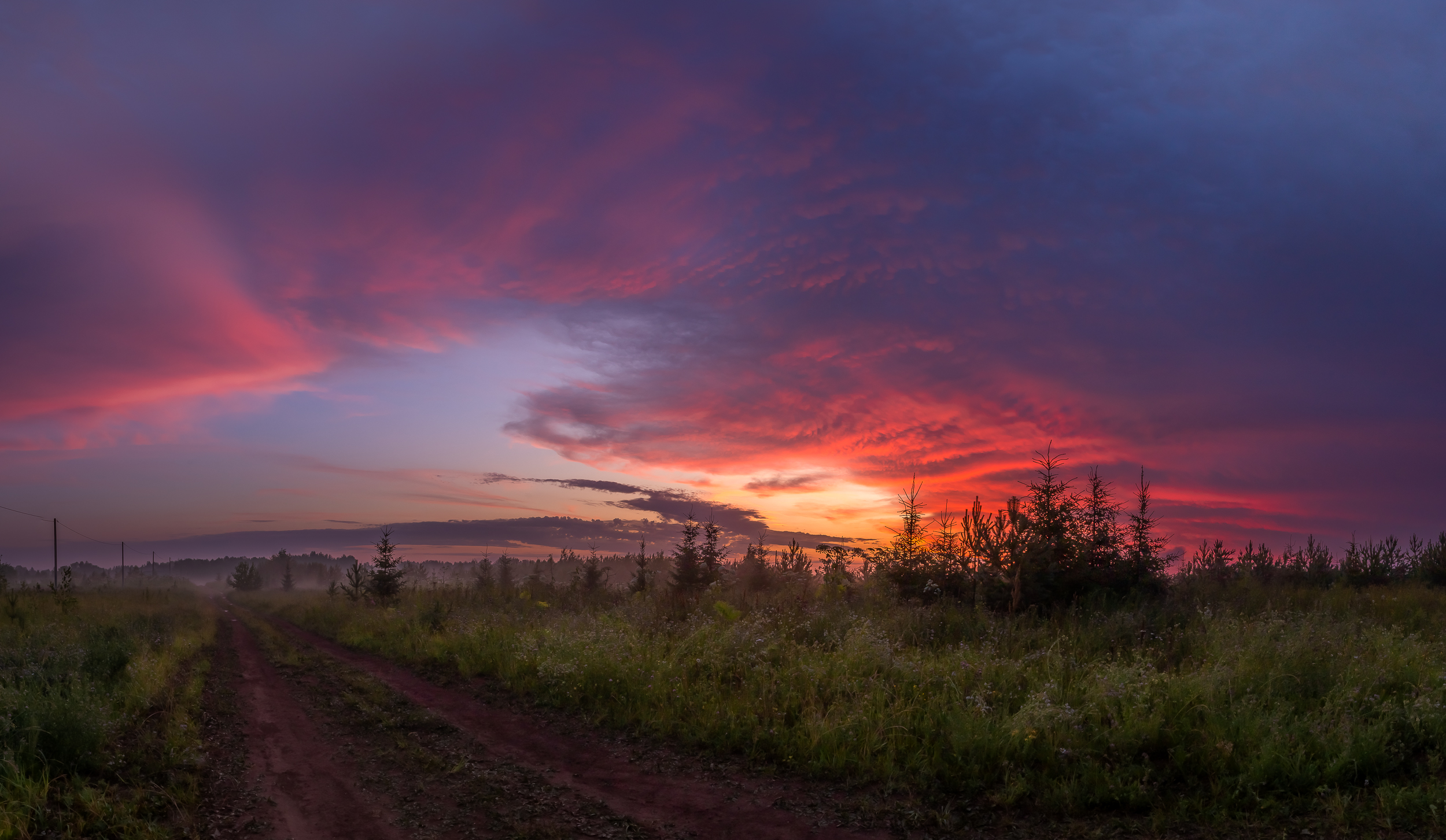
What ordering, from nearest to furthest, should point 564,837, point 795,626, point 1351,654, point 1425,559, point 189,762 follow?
1. point 564,837
2. point 189,762
3. point 1351,654
4. point 795,626
5. point 1425,559

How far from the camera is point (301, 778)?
7.89m

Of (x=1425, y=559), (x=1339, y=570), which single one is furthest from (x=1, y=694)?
(x=1425, y=559)

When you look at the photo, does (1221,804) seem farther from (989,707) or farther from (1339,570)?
(1339,570)

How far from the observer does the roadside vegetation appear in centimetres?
655

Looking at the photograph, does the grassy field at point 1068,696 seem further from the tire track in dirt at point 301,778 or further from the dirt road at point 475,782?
the tire track in dirt at point 301,778

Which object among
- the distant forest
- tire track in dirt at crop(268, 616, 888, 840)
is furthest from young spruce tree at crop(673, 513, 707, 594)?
tire track in dirt at crop(268, 616, 888, 840)

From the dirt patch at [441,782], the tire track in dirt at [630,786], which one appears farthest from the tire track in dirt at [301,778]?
the tire track in dirt at [630,786]

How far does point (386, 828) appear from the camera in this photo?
6336 millimetres

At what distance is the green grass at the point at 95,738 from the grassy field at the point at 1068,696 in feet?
16.8

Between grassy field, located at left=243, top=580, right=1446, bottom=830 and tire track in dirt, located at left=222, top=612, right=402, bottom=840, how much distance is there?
355cm

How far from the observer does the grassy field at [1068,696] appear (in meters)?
6.44

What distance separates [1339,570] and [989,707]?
17.8 m

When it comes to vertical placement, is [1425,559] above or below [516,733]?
above

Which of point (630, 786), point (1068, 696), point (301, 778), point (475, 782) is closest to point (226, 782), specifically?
point (301, 778)
